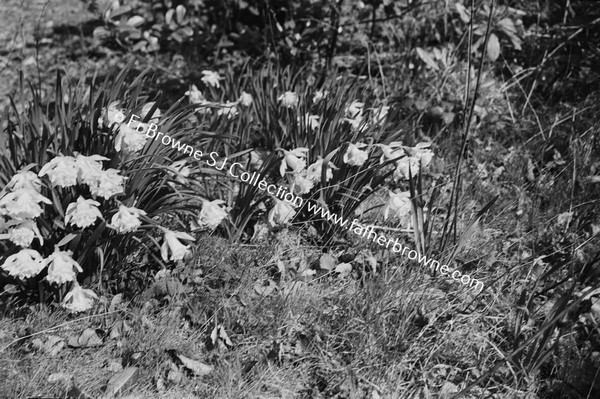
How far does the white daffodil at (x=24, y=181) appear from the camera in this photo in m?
2.31

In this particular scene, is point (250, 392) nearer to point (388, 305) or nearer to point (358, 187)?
point (388, 305)

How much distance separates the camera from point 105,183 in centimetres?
235

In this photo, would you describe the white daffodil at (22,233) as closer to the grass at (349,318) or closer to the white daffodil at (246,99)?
the grass at (349,318)

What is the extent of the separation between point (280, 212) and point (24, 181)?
984mm

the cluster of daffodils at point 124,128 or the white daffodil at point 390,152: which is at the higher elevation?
the cluster of daffodils at point 124,128

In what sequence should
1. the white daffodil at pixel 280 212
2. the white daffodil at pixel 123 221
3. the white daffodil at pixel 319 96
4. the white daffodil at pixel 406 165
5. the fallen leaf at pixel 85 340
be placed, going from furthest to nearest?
the white daffodil at pixel 319 96 → the white daffodil at pixel 406 165 → the white daffodil at pixel 280 212 → the fallen leaf at pixel 85 340 → the white daffodil at pixel 123 221

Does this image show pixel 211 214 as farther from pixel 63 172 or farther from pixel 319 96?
pixel 319 96

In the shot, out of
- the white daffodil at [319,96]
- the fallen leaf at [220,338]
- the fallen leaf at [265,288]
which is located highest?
the white daffodil at [319,96]

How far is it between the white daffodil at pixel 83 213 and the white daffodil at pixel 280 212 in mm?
721

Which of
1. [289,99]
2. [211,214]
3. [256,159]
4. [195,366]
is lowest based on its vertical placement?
[195,366]

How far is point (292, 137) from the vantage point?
3.23 meters

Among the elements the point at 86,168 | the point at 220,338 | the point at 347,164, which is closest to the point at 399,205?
the point at 347,164

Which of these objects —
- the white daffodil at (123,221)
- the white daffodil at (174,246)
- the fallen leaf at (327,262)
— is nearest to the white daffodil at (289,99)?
the fallen leaf at (327,262)

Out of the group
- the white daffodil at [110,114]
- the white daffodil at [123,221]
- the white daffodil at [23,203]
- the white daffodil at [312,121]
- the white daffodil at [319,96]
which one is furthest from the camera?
the white daffodil at [319,96]
